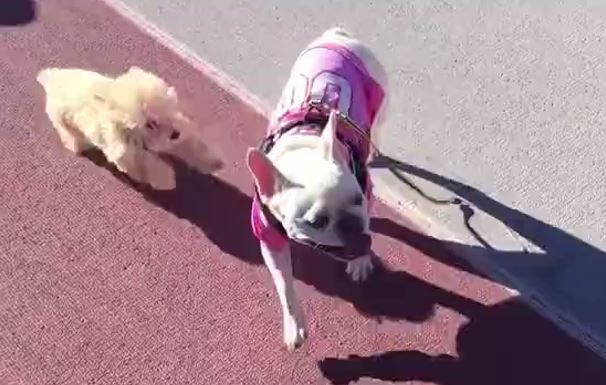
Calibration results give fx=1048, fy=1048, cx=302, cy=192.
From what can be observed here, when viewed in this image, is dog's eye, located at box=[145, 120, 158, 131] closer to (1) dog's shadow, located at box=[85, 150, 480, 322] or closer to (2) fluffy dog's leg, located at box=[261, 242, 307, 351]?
(1) dog's shadow, located at box=[85, 150, 480, 322]

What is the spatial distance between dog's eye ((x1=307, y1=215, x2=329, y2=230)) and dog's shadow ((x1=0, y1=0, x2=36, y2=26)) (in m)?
1.88

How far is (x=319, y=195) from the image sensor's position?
2400mm

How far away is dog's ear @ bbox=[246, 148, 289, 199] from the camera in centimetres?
238

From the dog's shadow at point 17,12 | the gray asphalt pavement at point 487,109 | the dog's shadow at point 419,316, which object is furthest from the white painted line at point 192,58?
the dog's shadow at point 419,316

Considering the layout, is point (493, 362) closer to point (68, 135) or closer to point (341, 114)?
point (341, 114)

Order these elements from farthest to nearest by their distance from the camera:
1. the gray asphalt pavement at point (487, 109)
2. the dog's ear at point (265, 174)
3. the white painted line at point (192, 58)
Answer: the white painted line at point (192, 58), the gray asphalt pavement at point (487, 109), the dog's ear at point (265, 174)

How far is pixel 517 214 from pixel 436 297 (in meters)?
0.41

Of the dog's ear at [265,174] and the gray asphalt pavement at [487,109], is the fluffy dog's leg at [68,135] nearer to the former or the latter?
the gray asphalt pavement at [487,109]

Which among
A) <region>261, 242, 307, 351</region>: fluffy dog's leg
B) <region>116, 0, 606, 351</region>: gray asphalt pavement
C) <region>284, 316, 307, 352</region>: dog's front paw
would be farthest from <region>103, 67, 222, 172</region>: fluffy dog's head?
A: <region>284, 316, 307, 352</region>: dog's front paw

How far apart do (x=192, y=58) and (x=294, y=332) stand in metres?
1.28

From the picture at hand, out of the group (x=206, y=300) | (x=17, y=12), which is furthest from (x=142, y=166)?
(x=17, y=12)

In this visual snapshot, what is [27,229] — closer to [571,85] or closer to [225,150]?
[225,150]

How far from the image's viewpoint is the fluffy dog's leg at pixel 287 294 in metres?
2.75

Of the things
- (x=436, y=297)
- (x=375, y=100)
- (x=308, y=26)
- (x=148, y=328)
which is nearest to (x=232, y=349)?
(x=148, y=328)
